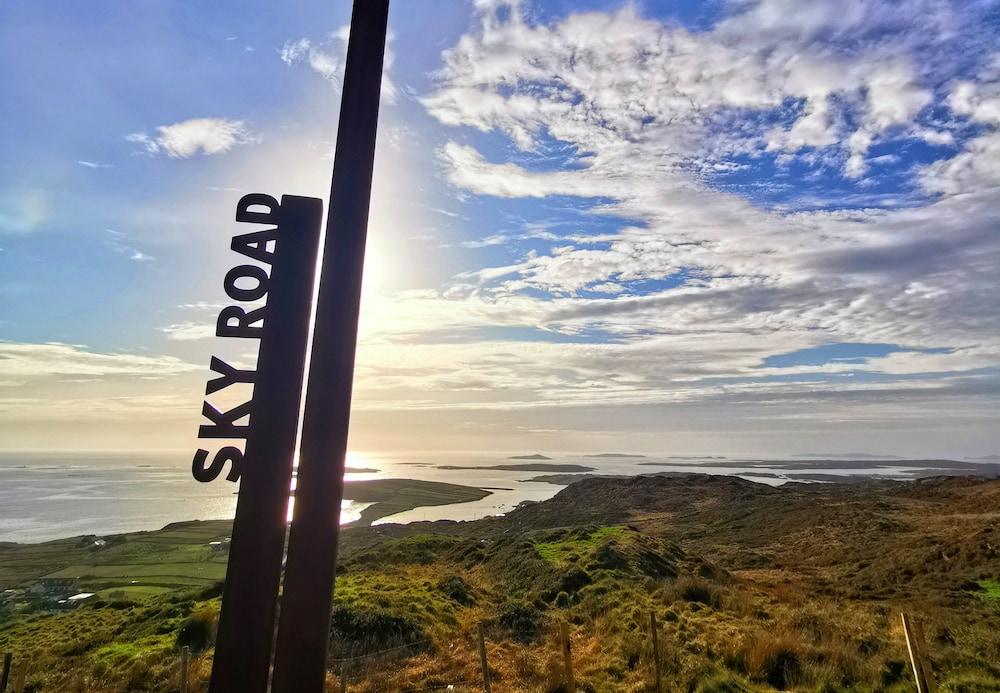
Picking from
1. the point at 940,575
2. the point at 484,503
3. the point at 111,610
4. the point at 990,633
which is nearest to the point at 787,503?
the point at 940,575

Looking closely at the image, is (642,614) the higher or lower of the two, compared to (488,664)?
higher

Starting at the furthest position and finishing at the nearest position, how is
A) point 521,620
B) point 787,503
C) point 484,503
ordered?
1. point 484,503
2. point 787,503
3. point 521,620

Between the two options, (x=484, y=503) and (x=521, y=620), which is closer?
(x=521, y=620)

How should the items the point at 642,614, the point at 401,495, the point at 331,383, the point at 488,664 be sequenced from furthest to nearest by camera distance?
the point at 401,495 → the point at 642,614 → the point at 488,664 → the point at 331,383

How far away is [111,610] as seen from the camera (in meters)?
25.1

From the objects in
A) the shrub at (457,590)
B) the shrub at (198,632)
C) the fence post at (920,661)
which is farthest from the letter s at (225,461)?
the shrub at (457,590)

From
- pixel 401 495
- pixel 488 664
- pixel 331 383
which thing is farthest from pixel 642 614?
pixel 401 495

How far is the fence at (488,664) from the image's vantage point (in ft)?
27.3

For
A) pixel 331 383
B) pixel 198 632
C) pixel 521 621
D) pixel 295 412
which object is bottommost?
pixel 198 632

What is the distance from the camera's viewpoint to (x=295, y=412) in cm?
308

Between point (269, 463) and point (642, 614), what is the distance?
13.4 meters

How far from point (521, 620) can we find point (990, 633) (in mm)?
10301

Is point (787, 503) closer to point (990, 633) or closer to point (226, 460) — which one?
point (990, 633)

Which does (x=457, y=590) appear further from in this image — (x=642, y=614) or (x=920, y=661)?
(x=920, y=661)
